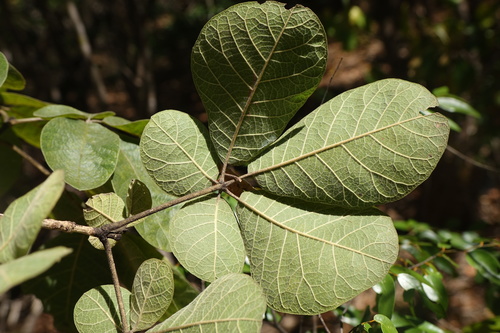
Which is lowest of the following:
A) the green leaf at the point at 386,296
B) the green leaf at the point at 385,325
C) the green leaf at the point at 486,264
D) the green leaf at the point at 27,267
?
the green leaf at the point at 486,264

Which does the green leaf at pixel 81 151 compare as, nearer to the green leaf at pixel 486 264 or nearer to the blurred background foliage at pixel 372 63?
the blurred background foliage at pixel 372 63

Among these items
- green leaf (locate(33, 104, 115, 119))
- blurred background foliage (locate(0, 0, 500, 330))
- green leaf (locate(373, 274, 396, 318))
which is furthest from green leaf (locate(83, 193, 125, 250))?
green leaf (locate(373, 274, 396, 318))

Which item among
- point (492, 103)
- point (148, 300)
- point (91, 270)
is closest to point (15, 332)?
point (91, 270)

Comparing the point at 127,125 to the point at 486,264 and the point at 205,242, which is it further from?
the point at 486,264

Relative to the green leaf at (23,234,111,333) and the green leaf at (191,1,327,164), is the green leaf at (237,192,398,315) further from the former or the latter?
the green leaf at (23,234,111,333)

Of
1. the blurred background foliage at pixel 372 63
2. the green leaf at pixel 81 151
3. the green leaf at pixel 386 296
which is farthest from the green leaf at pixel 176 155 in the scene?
the green leaf at pixel 386 296

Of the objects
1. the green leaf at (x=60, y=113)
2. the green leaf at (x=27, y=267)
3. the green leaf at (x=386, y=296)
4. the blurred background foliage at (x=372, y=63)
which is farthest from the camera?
the blurred background foliage at (x=372, y=63)

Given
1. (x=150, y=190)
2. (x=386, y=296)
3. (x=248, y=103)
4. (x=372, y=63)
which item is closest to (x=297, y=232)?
(x=248, y=103)

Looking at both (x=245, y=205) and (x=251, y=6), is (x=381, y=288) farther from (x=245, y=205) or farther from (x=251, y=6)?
(x=251, y=6)
